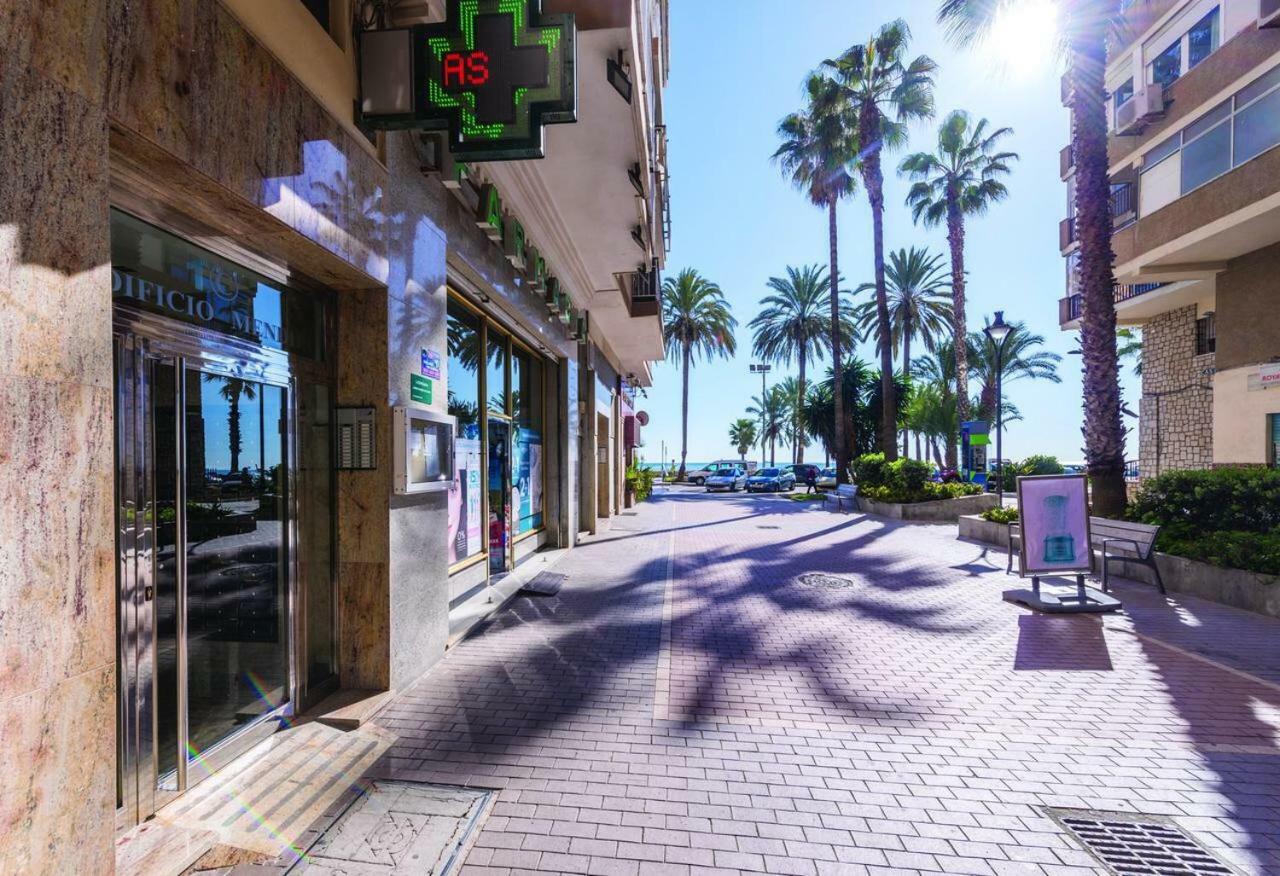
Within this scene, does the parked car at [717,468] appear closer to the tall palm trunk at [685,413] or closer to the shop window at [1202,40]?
the tall palm trunk at [685,413]

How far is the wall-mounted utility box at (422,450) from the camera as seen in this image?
174 inches

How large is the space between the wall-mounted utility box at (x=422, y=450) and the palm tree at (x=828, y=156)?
24219mm

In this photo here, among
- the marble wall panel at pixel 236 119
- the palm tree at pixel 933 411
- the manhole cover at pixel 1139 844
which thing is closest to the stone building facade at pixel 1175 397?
the manhole cover at pixel 1139 844

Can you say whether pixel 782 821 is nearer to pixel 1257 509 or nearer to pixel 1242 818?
pixel 1242 818

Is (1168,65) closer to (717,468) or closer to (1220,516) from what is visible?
(1220,516)

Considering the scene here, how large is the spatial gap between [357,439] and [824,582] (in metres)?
6.76

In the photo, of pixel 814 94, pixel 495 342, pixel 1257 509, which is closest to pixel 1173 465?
pixel 1257 509

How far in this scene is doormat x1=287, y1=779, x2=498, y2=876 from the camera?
2.66 metres

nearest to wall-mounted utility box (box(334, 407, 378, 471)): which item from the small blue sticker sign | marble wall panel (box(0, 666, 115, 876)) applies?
the small blue sticker sign

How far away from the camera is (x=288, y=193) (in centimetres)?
331

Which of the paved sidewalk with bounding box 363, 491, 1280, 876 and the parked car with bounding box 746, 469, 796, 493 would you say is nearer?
the paved sidewalk with bounding box 363, 491, 1280, 876

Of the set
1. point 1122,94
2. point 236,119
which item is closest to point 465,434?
point 236,119

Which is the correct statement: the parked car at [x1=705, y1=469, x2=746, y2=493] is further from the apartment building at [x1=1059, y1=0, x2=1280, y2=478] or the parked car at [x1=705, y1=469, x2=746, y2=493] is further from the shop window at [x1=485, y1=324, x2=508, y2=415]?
the shop window at [x1=485, y1=324, x2=508, y2=415]

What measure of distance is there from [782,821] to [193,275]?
4.28m
